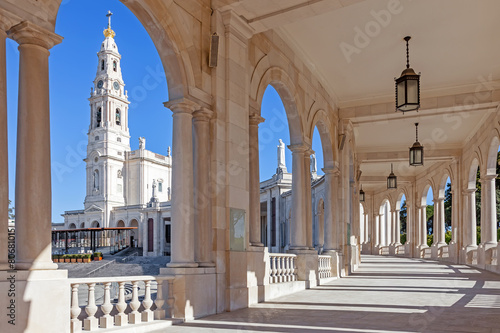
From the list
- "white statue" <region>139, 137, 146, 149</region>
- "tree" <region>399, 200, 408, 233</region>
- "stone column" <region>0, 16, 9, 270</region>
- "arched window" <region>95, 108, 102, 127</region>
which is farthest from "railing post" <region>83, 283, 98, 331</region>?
"arched window" <region>95, 108, 102, 127</region>

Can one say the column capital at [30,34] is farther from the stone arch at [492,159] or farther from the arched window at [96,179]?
the arched window at [96,179]

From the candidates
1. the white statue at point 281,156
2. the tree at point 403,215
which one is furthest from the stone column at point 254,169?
the tree at point 403,215

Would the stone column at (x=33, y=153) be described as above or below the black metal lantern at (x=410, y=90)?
below

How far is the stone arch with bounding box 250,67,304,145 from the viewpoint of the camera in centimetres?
1130

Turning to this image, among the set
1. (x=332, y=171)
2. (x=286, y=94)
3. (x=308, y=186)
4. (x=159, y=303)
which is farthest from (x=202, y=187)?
(x=332, y=171)

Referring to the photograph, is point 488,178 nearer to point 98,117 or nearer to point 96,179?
point 96,179

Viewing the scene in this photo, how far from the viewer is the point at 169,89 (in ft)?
27.7

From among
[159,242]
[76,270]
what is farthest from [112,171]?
[76,270]

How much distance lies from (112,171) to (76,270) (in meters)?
46.7

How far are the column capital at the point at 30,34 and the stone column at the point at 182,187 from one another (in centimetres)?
282

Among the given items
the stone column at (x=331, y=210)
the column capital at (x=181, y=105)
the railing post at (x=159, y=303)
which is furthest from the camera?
the stone column at (x=331, y=210)

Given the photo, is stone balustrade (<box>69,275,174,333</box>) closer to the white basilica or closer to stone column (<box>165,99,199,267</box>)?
stone column (<box>165,99,199,267</box>)

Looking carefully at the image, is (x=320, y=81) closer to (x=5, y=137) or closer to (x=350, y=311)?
(x=350, y=311)

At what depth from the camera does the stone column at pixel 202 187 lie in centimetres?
858
